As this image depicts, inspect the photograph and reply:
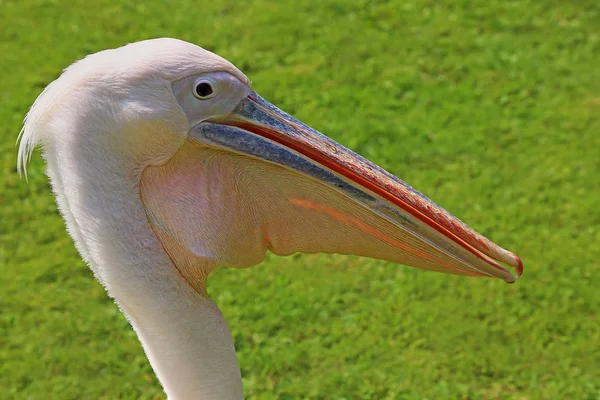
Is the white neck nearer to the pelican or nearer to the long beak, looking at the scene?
the pelican

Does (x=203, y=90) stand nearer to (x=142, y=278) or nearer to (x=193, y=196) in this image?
(x=193, y=196)

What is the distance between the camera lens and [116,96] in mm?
2617

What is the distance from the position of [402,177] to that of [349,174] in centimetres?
348

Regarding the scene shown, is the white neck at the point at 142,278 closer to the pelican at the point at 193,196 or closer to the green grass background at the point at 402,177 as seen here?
the pelican at the point at 193,196

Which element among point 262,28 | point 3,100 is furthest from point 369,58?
point 3,100

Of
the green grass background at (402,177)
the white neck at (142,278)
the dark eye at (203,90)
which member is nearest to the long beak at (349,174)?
the dark eye at (203,90)

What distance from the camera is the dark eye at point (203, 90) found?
274cm

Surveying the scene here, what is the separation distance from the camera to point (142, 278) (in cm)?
275

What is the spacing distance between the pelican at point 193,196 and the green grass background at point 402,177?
216 centimetres

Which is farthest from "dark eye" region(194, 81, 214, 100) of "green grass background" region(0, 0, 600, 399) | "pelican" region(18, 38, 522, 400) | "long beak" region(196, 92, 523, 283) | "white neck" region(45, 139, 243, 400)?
"green grass background" region(0, 0, 600, 399)

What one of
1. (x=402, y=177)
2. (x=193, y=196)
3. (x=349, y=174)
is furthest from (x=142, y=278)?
(x=402, y=177)

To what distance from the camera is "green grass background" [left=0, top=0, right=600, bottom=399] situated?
5.09m

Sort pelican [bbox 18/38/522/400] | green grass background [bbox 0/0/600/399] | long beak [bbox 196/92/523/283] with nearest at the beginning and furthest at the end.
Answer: pelican [bbox 18/38/522/400], long beak [bbox 196/92/523/283], green grass background [bbox 0/0/600/399]

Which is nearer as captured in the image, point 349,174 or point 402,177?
point 349,174
